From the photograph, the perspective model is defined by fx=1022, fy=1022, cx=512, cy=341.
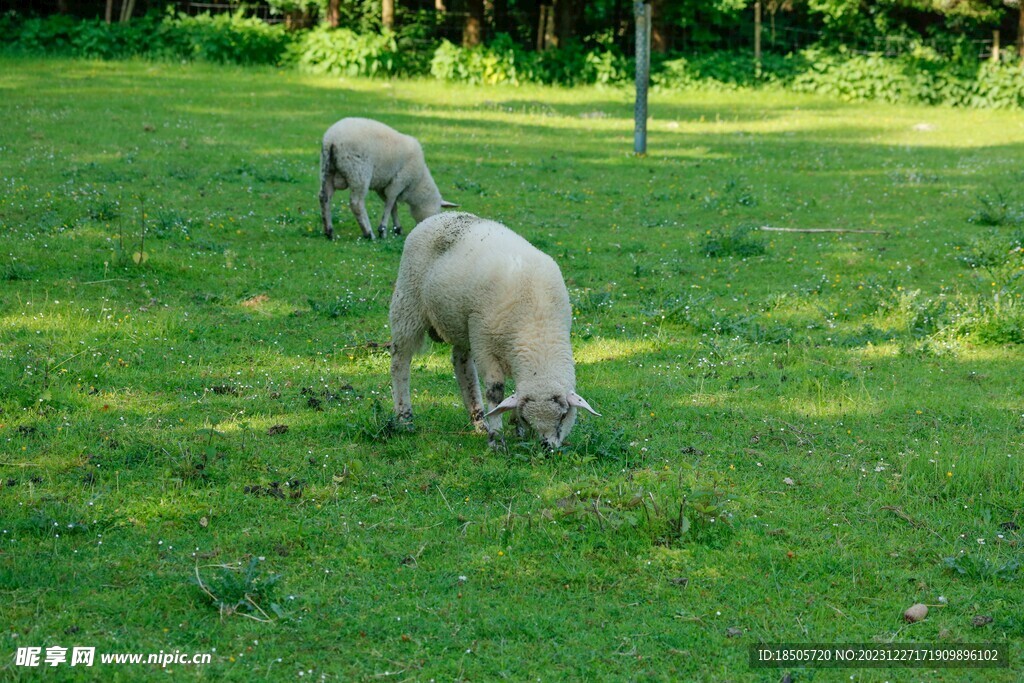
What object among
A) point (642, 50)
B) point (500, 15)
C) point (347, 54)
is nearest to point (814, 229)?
point (642, 50)

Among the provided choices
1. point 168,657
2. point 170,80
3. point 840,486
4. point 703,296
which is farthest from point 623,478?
point 170,80

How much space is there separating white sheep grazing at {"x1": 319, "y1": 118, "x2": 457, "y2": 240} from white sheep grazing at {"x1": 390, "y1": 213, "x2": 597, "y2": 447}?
5631mm

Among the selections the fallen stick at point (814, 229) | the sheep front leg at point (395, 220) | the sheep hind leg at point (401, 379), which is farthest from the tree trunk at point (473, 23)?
the sheep hind leg at point (401, 379)

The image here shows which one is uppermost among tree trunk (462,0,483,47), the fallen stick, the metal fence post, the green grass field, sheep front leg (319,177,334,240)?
tree trunk (462,0,483,47)

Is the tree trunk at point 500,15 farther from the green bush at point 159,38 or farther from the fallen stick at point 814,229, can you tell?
the fallen stick at point 814,229

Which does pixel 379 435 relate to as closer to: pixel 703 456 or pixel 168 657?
pixel 703 456

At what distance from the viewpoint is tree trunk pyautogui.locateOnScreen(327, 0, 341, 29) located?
27.8m

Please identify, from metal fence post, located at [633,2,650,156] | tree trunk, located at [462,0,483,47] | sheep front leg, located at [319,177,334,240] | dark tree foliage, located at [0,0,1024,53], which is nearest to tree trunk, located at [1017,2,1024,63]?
dark tree foliage, located at [0,0,1024,53]

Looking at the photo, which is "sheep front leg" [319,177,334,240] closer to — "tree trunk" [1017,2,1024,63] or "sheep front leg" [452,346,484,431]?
"sheep front leg" [452,346,484,431]

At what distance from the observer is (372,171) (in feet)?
42.9

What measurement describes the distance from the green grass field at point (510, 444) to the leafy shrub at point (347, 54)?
37.8 feet

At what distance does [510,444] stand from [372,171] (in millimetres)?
7093

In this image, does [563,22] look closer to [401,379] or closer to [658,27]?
[658,27]

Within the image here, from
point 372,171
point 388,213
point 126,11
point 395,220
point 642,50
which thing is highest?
point 126,11
